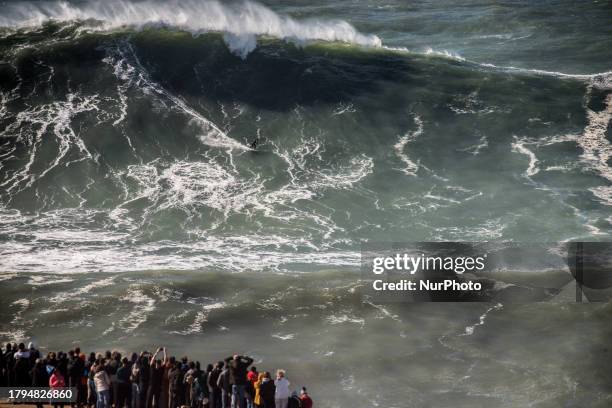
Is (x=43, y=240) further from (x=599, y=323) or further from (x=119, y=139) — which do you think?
(x=599, y=323)

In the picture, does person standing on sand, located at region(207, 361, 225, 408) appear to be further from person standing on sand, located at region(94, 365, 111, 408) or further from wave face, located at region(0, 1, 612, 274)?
wave face, located at region(0, 1, 612, 274)

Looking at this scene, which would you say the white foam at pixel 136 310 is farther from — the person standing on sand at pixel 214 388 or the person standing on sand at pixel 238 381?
the person standing on sand at pixel 238 381

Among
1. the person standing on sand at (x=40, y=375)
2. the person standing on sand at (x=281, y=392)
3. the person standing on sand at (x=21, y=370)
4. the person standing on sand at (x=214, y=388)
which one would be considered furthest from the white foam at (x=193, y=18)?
the person standing on sand at (x=281, y=392)

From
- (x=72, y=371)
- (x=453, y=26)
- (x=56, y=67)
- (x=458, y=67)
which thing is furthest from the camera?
(x=453, y=26)

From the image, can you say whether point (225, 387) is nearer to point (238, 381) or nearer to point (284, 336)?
point (238, 381)

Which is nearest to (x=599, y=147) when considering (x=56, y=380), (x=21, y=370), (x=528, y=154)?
(x=528, y=154)

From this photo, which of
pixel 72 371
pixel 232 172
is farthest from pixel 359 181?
pixel 72 371

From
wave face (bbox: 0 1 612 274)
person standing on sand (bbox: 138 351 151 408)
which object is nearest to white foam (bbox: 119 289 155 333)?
wave face (bbox: 0 1 612 274)
